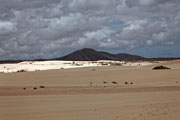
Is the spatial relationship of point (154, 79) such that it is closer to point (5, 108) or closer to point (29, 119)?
point (5, 108)

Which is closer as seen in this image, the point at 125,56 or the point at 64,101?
the point at 64,101

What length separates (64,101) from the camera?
1688 centimetres

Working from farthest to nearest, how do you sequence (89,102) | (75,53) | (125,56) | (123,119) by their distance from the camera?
(125,56) → (75,53) → (89,102) → (123,119)

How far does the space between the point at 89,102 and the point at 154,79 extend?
17197 millimetres

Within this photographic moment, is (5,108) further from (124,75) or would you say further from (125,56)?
(125,56)

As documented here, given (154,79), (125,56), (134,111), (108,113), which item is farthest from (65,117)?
(125,56)

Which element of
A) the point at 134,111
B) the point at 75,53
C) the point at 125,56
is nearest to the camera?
the point at 134,111

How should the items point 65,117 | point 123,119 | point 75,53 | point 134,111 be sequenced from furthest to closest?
1. point 75,53
2. point 134,111
3. point 65,117
4. point 123,119

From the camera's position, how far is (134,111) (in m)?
13.0

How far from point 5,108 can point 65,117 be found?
11.9 feet

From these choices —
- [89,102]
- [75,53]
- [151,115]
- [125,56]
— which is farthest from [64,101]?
[125,56]

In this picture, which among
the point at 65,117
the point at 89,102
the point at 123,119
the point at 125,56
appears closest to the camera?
the point at 123,119

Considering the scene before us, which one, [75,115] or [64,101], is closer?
[75,115]

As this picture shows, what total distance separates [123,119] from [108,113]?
1408 millimetres
